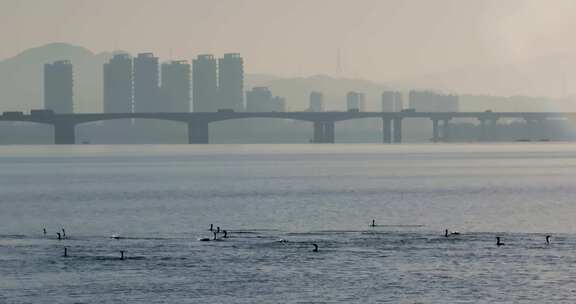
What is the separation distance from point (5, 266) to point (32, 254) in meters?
4.35

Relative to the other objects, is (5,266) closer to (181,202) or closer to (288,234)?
(288,234)

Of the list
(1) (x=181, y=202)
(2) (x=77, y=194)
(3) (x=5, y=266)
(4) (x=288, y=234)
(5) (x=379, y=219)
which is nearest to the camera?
(3) (x=5, y=266)

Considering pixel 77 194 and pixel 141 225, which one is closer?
pixel 141 225

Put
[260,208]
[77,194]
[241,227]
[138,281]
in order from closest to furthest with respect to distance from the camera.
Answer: [138,281] → [241,227] → [260,208] → [77,194]

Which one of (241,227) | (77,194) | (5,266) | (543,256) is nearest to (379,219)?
(241,227)

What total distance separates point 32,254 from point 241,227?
59.0ft

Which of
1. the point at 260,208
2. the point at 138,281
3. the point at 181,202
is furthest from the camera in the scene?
the point at 181,202

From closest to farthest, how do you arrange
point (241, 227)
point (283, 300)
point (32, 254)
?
point (283, 300), point (32, 254), point (241, 227)

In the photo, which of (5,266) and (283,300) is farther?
(5,266)

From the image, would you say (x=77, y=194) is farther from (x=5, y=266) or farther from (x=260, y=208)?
(x=5, y=266)

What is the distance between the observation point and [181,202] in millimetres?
100875

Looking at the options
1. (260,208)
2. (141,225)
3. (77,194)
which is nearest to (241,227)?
(141,225)

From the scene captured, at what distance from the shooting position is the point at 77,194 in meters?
116

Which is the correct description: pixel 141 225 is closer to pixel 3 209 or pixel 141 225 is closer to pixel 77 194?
pixel 3 209
